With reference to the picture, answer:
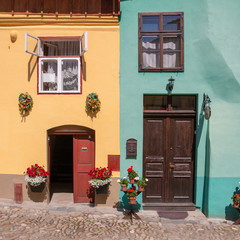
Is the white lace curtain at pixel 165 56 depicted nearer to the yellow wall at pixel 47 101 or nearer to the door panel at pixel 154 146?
the yellow wall at pixel 47 101

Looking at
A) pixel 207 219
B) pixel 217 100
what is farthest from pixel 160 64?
pixel 207 219

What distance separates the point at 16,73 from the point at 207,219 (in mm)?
6775

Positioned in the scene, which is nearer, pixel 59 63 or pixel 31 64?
pixel 31 64

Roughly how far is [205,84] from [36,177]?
540cm

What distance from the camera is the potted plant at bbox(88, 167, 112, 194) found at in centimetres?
638

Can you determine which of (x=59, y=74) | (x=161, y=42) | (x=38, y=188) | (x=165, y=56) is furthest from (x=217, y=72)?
(x=38, y=188)

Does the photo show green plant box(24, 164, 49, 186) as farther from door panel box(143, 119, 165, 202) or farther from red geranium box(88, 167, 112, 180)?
door panel box(143, 119, 165, 202)

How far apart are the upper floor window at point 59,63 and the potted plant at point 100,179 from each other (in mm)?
2359

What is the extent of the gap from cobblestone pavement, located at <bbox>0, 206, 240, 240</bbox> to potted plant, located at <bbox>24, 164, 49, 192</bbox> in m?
0.61

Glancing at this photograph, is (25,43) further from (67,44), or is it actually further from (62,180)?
(62,180)

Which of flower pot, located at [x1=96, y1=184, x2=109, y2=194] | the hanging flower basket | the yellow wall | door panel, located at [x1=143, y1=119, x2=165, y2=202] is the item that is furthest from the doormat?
the hanging flower basket

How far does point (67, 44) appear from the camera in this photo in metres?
7.10

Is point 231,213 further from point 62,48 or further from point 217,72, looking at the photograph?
point 62,48

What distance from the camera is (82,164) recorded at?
699cm
